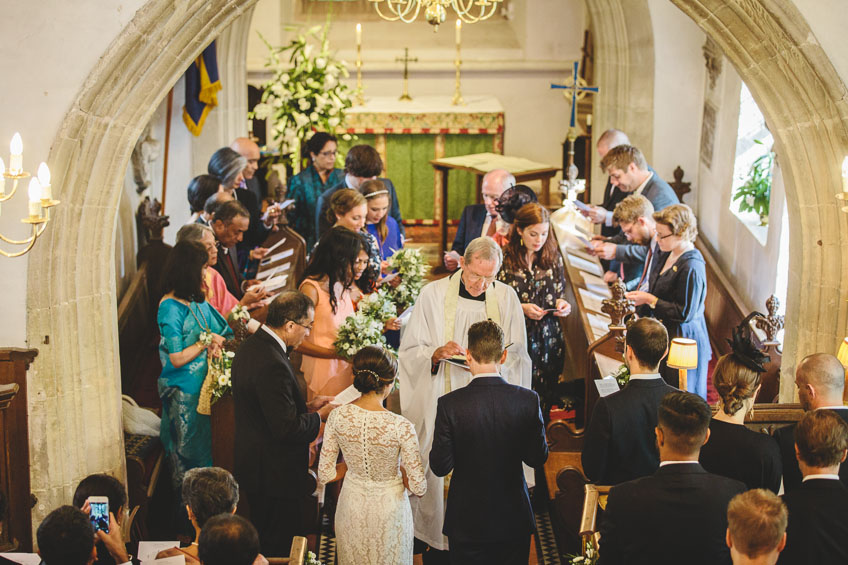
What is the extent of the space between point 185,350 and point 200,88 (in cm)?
467

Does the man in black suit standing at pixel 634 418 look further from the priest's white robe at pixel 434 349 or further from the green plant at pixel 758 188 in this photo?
the green plant at pixel 758 188

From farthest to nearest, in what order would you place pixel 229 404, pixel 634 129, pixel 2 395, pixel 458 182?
pixel 458 182
pixel 634 129
pixel 229 404
pixel 2 395

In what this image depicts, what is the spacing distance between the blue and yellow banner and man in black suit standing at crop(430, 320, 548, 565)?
19.0 feet

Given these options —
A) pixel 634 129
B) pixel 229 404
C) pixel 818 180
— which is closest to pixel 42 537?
pixel 229 404

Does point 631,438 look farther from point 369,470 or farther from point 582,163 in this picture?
point 582,163

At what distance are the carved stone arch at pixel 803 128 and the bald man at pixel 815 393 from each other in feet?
3.50

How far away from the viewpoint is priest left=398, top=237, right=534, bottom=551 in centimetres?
528

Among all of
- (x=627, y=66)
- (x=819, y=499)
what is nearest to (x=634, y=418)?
(x=819, y=499)

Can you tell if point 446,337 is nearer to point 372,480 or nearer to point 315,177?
point 372,480

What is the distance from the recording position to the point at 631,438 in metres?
4.01

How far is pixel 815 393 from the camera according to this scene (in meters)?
3.96

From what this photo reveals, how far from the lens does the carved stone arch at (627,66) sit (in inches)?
418

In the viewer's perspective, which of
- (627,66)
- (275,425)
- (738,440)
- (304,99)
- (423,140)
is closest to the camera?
(738,440)

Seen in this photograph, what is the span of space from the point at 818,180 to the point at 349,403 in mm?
2600
